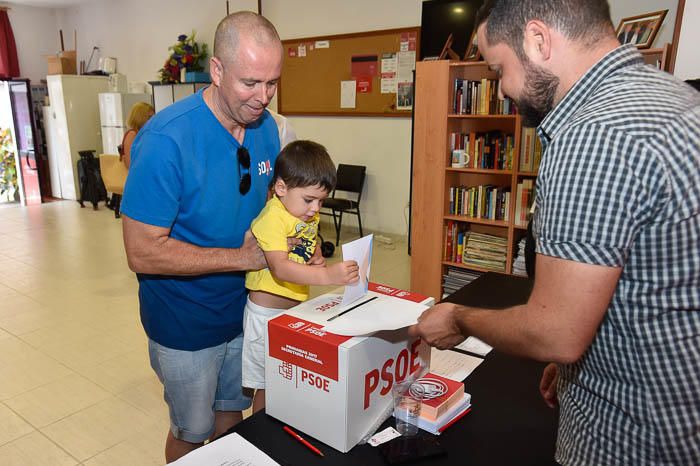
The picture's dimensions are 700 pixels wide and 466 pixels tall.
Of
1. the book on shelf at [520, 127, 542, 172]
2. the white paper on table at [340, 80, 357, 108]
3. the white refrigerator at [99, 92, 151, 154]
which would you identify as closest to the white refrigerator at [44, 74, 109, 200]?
the white refrigerator at [99, 92, 151, 154]

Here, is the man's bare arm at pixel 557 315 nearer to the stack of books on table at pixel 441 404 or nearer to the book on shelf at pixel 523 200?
the stack of books on table at pixel 441 404

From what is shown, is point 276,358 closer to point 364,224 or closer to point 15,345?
point 15,345

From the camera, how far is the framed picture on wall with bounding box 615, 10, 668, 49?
3.18 m

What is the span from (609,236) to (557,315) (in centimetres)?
15

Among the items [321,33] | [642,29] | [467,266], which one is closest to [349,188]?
[321,33]

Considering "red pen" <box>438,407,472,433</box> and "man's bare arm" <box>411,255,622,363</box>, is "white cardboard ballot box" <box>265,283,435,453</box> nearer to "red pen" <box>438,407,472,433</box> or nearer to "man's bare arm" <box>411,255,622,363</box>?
"red pen" <box>438,407,472,433</box>

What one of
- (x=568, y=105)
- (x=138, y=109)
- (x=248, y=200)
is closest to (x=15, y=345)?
(x=138, y=109)

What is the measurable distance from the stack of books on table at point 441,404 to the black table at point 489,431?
0.02 metres

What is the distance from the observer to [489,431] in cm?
121

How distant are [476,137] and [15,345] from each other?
3648mm

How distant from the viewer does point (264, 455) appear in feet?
3.66

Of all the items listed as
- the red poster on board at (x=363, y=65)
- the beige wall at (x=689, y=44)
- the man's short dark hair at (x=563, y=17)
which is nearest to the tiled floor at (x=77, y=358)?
the red poster on board at (x=363, y=65)

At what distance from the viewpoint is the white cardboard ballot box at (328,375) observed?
1099mm

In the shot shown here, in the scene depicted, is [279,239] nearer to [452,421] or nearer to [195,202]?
[195,202]
